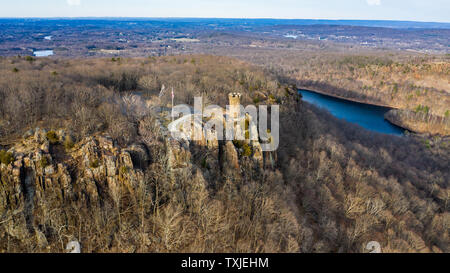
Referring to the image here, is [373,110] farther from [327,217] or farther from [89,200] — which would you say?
[89,200]

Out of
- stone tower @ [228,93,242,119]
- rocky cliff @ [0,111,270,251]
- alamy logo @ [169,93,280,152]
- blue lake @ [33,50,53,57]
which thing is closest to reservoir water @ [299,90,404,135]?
alamy logo @ [169,93,280,152]

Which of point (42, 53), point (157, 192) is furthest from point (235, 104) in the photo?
point (42, 53)

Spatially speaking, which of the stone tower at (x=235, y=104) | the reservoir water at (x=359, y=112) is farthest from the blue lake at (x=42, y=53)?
the reservoir water at (x=359, y=112)

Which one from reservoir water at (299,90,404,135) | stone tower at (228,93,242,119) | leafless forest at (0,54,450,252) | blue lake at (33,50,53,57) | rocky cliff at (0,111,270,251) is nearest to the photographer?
rocky cliff at (0,111,270,251)

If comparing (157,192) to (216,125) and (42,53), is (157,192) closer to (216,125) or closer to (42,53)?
(216,125)

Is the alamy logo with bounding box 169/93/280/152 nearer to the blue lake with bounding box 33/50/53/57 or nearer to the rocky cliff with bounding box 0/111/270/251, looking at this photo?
the rocky cliff with bounding box 0/111/270/251
